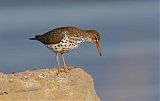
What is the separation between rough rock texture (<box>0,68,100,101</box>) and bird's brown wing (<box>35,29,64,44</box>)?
184 centimetres

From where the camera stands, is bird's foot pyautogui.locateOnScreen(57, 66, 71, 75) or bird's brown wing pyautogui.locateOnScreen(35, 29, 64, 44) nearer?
bird's foot pyautogui.locateOnScreen(57, 66, 71, 75)

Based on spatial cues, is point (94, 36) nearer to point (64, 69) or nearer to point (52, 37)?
point (52, 37)

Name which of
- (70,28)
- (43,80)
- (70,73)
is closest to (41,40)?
(70,28)

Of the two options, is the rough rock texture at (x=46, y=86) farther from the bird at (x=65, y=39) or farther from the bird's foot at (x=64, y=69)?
the bird at (x=65, y=39)

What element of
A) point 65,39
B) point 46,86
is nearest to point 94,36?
point 65,39

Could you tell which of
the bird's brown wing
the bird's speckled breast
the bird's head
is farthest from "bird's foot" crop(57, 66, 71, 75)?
the bird's head

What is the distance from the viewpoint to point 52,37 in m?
22.1

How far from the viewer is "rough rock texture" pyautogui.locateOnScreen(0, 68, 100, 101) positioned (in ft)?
57.7

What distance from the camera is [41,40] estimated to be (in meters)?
22.9

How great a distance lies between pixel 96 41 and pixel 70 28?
1.54 m

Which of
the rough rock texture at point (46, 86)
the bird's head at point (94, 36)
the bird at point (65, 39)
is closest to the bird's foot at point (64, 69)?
the bird at point (65, 39)

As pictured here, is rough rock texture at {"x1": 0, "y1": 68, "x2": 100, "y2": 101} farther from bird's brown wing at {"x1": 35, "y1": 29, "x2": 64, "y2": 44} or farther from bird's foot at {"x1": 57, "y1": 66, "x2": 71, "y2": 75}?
bird's brown wing at {"x1": 35, "y1": 29, "x2": 64, "y2": 44}

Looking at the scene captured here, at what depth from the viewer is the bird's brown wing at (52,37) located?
21703 millimetres

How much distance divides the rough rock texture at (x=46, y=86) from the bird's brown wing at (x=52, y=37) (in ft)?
6.04
